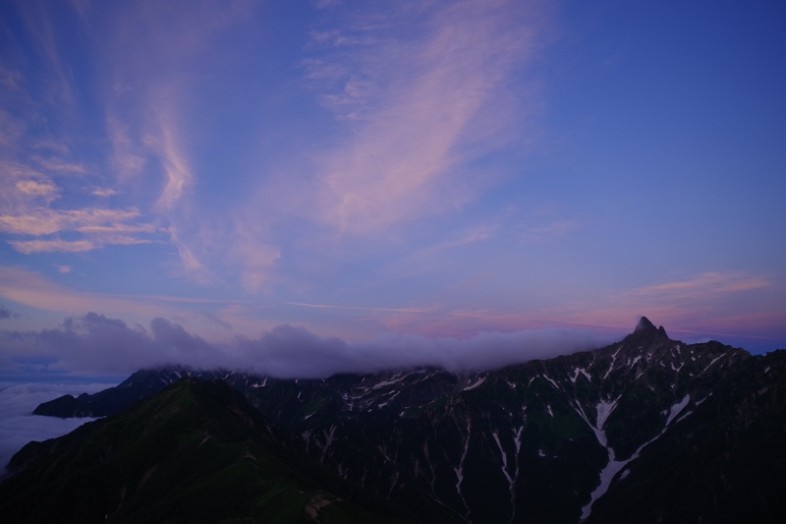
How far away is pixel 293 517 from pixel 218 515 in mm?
39800

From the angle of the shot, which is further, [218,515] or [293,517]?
[218,515]

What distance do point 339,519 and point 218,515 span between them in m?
50.7

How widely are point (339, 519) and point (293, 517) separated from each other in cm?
1963

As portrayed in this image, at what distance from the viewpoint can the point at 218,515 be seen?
650ft

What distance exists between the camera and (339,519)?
189750 millimetres

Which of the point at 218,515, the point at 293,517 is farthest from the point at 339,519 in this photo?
the point at 218,515

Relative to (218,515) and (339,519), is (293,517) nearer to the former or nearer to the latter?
(339,519)

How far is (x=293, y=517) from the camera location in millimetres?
179750
